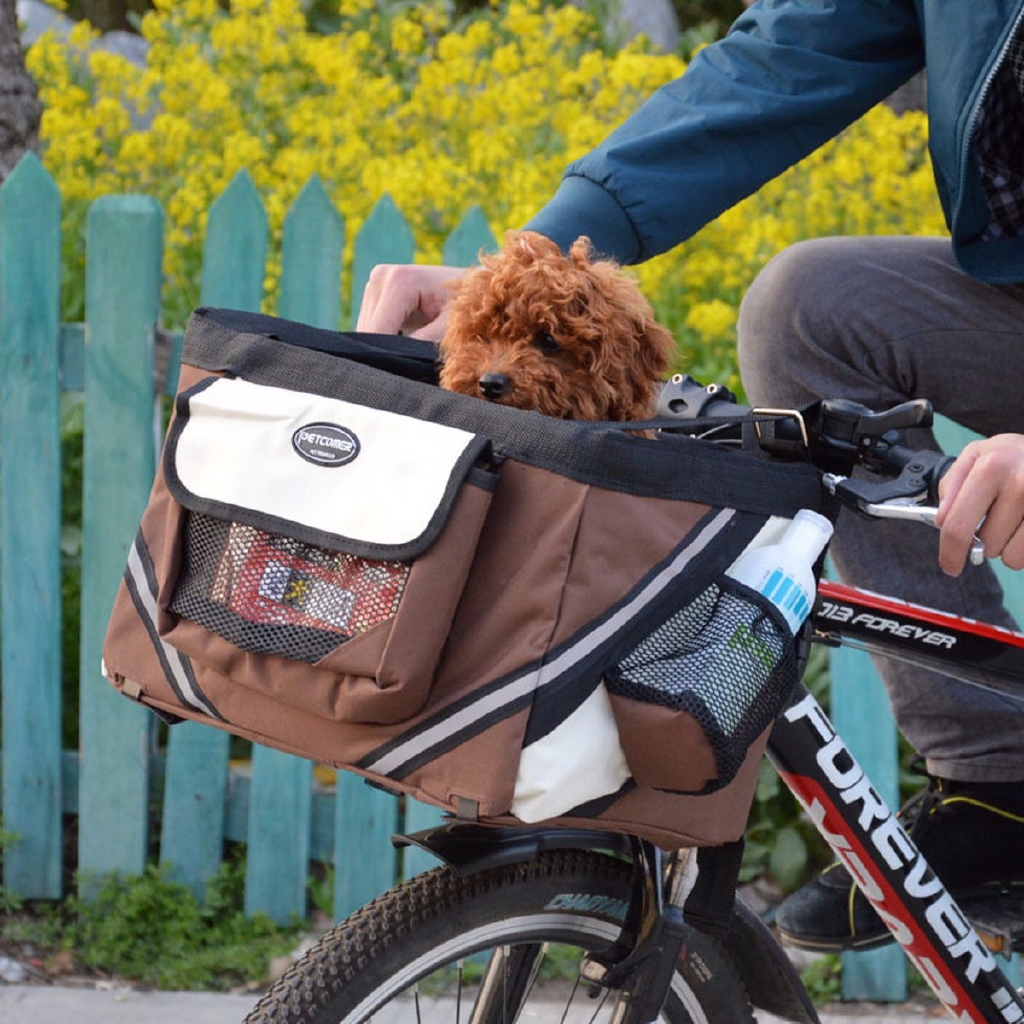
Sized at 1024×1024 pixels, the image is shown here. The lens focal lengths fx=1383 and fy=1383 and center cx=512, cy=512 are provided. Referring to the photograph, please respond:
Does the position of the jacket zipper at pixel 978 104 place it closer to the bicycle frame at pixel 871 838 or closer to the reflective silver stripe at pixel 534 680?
the bicycle frame at pixel 871 838

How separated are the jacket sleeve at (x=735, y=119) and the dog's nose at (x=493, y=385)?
430 mm

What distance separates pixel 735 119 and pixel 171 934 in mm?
2244

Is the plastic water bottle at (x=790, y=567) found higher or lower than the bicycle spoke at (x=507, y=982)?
higher

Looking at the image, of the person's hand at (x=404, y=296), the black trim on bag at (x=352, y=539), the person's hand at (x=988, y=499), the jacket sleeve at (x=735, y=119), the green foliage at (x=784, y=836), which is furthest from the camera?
the green foliage at (x=784, y=836)

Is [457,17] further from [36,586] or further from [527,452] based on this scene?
[527,452]

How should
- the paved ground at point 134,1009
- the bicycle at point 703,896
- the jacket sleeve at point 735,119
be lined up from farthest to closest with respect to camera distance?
the paved ground at point 134,1009, the jacket sleeve at point 735,119, the bicycle at point 703,896

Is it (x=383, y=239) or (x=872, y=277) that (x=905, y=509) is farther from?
(x=383, y=239)

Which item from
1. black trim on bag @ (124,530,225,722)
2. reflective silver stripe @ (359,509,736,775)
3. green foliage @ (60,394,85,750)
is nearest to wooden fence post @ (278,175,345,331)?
green foliage @ (60,394,85,750)

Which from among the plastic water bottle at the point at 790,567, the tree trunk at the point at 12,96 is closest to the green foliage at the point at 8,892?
the tree trunk at the point at 12,96

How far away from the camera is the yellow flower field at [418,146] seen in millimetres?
3857

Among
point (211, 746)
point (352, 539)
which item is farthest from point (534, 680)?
point (211, 746)

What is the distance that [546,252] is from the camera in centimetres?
160

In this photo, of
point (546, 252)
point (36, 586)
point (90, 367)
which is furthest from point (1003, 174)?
point (36, 586)

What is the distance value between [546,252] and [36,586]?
199cm
